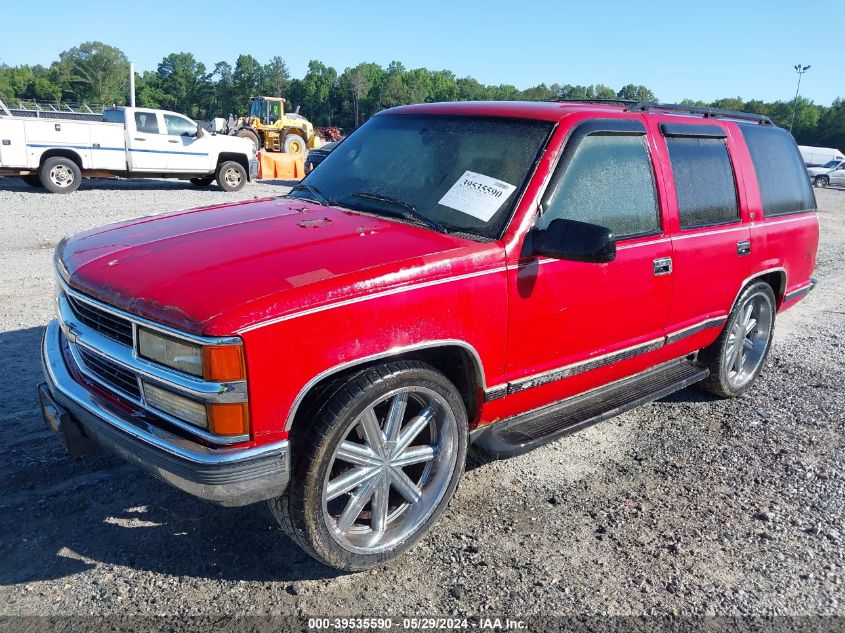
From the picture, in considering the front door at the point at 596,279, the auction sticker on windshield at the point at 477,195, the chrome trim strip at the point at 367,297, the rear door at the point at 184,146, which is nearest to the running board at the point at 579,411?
the front door at the point at 596,279

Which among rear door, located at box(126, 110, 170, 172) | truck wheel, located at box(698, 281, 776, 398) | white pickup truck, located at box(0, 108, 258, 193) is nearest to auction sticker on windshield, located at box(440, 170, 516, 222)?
truck wheel, located at box(698, 281, 776, 398)

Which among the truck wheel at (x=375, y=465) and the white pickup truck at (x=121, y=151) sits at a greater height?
the white pickup truck at (x=121, y=151)

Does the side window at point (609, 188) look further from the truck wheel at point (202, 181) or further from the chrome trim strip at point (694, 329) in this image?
the truck wheel at point (202, 181)

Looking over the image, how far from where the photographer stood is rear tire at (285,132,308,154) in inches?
1136

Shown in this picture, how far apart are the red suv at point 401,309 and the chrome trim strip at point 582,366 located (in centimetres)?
1

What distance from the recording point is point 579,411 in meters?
3.63

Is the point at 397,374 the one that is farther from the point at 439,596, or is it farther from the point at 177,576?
the point at 177,576

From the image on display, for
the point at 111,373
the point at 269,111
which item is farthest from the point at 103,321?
the point at 269,111

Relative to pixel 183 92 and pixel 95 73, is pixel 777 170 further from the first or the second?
pixel 183 92

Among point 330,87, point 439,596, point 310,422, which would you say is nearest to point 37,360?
point 310,422

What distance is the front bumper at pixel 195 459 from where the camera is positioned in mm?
2389

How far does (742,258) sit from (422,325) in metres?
2.76

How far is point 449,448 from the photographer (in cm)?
309

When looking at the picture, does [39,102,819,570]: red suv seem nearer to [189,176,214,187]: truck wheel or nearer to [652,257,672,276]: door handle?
[652,257,672,276]: door handle
